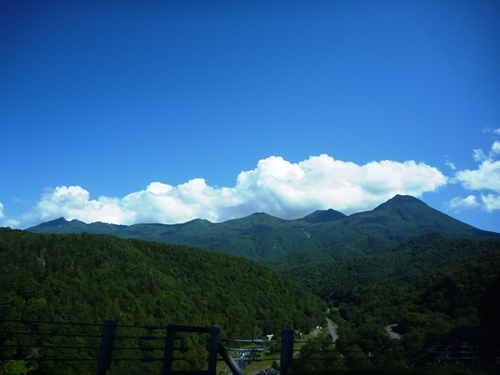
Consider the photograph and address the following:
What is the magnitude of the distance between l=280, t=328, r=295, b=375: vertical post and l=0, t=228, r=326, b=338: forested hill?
62.2 metres

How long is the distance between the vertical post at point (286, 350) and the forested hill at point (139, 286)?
2450 inches

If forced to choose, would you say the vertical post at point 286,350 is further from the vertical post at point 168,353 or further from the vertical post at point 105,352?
the vertical post at point 105,352

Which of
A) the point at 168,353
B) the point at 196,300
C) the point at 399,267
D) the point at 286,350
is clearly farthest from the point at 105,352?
the point at 399,267

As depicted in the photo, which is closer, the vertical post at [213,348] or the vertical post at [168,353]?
the vertical post at [168,353]

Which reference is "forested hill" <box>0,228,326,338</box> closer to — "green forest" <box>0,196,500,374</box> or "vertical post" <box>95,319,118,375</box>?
"green forest" <box>0,196,500,374</box>

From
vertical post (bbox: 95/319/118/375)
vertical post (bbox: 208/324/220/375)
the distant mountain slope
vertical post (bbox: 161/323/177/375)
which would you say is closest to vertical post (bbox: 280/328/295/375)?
vertical post (bbox: 208/324/220/375)

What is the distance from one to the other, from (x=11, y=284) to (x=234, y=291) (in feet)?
233

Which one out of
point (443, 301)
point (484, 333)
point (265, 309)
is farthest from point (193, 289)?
point (484, 333)

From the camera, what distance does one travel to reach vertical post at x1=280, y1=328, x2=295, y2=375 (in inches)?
302

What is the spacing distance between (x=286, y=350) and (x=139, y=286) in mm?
97533

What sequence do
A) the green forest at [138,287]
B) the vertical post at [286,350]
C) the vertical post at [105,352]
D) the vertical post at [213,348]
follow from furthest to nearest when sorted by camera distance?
the green forest at [138,287]
the vertical post at [286,350]
the vertical post at [213,348]
the vertical post at [105,352]

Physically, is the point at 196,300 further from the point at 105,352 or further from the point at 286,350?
the point at 105,352

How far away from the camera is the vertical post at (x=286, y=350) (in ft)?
25.2

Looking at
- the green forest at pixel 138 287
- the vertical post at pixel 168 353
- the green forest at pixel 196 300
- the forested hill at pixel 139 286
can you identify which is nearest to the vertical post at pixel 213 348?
the vertical post at pixel 168 353
